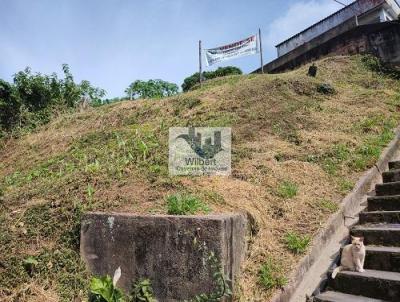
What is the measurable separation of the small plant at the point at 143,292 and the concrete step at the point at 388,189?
3462 mm

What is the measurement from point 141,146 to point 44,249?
305 centimetres

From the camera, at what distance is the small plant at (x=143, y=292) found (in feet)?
12.0

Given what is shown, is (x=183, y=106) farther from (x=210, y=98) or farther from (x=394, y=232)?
(x=394, y=232)

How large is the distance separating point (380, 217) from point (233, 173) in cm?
208

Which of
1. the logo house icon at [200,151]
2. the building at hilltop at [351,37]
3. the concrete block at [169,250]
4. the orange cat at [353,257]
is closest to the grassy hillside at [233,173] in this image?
the logo house icon at [200,151]

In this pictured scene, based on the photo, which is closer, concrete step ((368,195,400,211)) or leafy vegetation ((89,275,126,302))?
leafy vegetation ((89,275,126,302))

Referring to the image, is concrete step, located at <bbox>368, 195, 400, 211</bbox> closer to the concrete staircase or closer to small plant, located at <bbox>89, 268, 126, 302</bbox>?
the concrete staircase

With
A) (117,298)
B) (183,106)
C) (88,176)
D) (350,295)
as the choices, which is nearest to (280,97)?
(183,106)

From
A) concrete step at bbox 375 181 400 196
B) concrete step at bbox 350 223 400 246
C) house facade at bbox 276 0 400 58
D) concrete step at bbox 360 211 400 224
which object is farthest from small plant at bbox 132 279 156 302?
house facade at bbox 276 0 400 58

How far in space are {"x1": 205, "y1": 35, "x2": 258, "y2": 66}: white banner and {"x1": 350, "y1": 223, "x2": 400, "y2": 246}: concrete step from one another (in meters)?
12.6

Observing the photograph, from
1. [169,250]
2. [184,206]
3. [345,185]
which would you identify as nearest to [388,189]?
[345,185]

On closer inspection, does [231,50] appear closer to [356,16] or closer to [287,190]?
[356,16]

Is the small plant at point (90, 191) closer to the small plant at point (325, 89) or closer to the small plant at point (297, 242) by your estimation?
the small plant at point (297, 242)

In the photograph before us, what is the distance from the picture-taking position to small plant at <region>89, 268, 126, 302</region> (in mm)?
3525
